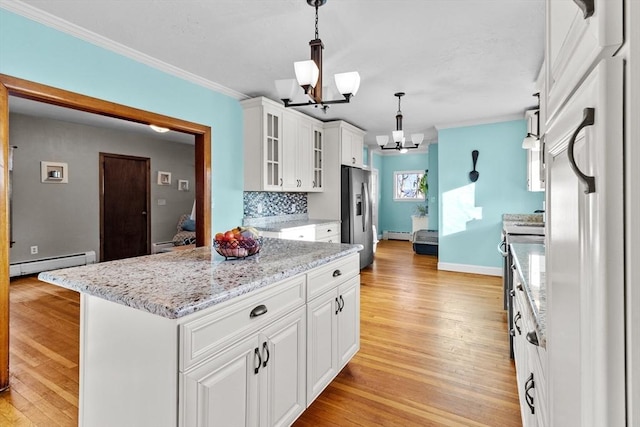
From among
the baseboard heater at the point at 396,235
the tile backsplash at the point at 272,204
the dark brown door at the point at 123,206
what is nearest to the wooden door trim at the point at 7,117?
the tile backsplash at the point at 272,204

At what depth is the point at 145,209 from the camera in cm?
665

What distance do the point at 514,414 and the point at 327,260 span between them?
138cm

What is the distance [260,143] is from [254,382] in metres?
2.95

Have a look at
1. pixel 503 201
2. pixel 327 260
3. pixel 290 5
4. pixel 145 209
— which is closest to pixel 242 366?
pixel 327 260

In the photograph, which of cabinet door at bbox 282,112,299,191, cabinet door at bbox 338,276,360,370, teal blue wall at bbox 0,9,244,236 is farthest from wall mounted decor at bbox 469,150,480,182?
cabinet door at bbox 338,276,360,370

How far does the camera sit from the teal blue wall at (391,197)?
912cm

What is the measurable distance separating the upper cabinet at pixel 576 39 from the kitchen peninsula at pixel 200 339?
116cm

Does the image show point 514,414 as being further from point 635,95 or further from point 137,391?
point 635,95

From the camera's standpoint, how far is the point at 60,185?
5.44 metres

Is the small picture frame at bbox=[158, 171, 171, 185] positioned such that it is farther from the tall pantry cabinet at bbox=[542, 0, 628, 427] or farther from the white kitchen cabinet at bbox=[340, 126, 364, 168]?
the tall pantry cabinet at bbox=[542, 0, 628, 427]

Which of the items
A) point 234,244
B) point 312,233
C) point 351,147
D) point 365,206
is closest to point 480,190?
point 365,206

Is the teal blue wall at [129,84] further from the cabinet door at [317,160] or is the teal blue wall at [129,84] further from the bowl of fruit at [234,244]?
the bowl of fruit at [234,244]

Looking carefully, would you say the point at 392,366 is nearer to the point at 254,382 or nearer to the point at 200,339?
the point at 254,382

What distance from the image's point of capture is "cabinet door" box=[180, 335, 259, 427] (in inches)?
44.4
